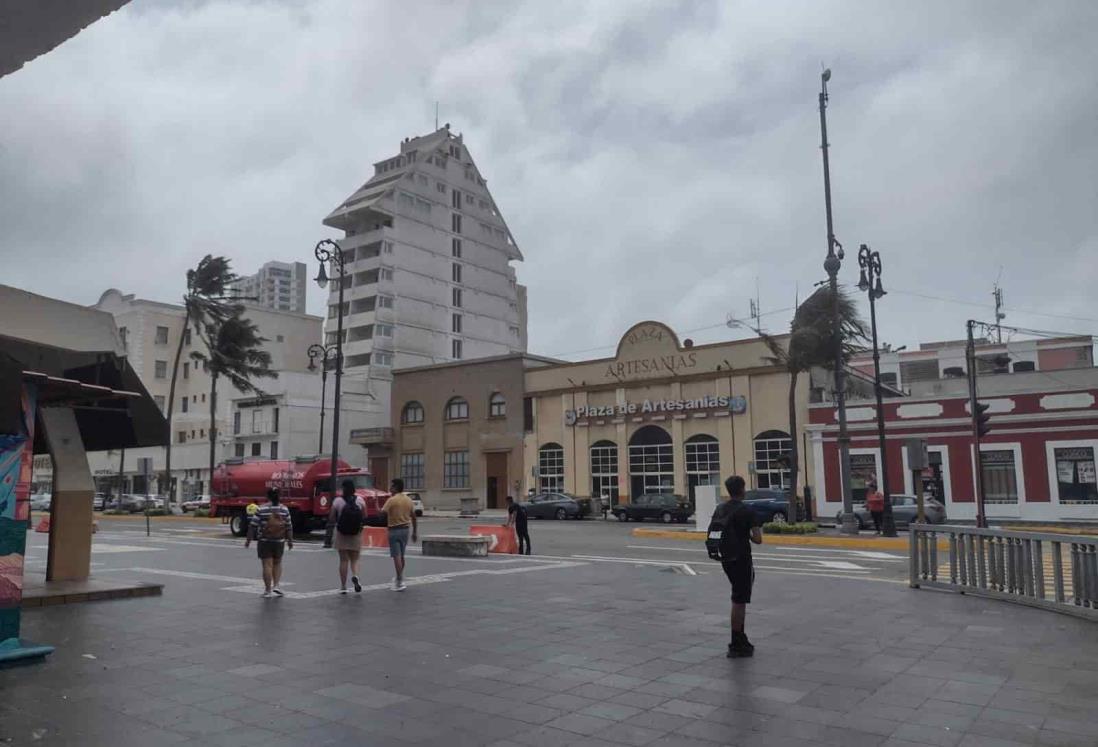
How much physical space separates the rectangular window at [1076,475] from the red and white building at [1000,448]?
0.04m

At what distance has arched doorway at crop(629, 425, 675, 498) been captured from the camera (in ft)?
155

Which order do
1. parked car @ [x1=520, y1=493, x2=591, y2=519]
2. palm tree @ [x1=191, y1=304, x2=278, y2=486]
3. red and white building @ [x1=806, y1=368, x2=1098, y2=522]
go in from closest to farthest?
red and white building @ [x1=806, y1=368, x2=1098, y2=522] < parked car @ [x1=520, y1=493, x2=591, y2=519] < palm tree @ [x1=191, y1=304, x2=278, y2=486]

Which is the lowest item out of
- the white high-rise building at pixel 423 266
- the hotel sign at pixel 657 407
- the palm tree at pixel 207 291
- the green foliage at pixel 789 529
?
the green foliage at pixel 789 529

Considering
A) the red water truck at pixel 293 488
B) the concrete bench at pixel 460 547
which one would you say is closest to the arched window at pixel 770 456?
the red water truck at pixel 293 488

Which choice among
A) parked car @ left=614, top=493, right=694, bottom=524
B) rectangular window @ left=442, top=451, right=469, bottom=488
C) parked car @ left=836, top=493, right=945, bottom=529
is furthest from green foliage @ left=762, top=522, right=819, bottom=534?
rectangular window @ left=442, top=451, right=469, bottom=488

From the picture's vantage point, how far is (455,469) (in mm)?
55656

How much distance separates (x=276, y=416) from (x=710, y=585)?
2085 inches

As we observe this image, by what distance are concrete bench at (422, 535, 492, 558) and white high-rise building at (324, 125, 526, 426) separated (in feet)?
163

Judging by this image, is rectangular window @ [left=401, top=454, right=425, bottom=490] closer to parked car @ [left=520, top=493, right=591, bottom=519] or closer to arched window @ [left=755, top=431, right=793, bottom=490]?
parked car @ [left=520, top=493, right=591, bottom=519]

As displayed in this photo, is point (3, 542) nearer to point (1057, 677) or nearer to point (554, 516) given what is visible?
point (1057, 677)

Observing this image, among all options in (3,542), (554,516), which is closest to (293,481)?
(554,516)

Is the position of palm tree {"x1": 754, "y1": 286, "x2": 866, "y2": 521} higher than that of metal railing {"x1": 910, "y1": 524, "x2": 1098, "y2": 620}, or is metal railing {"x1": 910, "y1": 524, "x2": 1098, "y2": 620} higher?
palm tree {"x1": 754, "y1": 286, "x2": 866, "y2": 521}

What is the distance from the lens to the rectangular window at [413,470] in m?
57.6

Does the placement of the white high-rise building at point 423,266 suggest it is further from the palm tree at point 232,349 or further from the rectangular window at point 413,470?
the palm tree at point 232,349
